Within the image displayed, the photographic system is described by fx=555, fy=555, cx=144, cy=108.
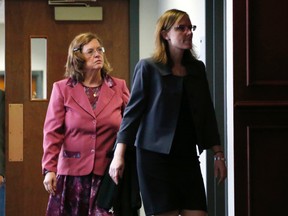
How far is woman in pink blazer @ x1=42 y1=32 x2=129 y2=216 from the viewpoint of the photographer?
2469 millimetres

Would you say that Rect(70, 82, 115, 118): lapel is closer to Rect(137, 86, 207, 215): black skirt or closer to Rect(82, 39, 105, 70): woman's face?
Rect(82, 39, 105, 70): woman's face

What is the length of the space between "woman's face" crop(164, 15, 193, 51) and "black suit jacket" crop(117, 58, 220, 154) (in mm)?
91

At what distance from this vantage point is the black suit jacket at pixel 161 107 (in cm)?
208

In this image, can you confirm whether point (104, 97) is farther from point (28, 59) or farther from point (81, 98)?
point (28, 59)

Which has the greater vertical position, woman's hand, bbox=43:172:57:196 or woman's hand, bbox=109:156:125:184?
woman's hand, bbox=109:156:125:184

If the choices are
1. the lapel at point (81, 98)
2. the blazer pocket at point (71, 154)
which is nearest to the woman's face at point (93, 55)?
the lapel at point (81, 98)

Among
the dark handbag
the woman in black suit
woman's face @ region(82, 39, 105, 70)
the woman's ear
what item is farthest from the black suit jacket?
woman's face @ region(82, 39, 105, 70)

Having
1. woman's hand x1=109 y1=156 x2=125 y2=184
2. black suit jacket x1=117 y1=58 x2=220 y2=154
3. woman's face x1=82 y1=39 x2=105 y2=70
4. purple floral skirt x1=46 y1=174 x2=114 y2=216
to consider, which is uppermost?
woman's face x1=82 y1=39 x2=105 y2=70
